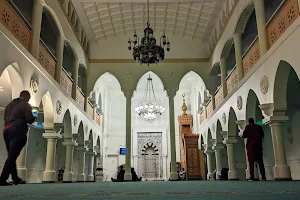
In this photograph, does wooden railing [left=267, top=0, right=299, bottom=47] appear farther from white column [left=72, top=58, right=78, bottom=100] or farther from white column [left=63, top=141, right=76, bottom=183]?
white column [left=63, top=141, right=76, bottom=183]

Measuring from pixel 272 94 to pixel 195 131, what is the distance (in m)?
12.3

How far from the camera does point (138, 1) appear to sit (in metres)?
11.9

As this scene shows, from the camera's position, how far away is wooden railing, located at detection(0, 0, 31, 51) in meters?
6.52

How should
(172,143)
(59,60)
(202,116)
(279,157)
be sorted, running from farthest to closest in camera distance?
(202,116) → (172,143) → (59,60) → (279,157)

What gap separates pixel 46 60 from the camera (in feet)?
30.6

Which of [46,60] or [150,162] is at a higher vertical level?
[46,60]

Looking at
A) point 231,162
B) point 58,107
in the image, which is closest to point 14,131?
point 58,107

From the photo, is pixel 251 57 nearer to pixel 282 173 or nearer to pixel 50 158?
pixel 282 173

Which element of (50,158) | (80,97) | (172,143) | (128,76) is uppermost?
(128,76)

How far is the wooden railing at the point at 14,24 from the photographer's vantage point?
6.52 metres

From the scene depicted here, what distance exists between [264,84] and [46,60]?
652 centimetres

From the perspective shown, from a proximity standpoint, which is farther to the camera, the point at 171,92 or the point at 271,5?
the point at 171,92

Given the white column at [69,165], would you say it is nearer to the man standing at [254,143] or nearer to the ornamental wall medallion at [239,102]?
the ornamental wall medallion at [239,102]

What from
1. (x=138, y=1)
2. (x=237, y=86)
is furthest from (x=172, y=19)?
(x=237, y=86)
